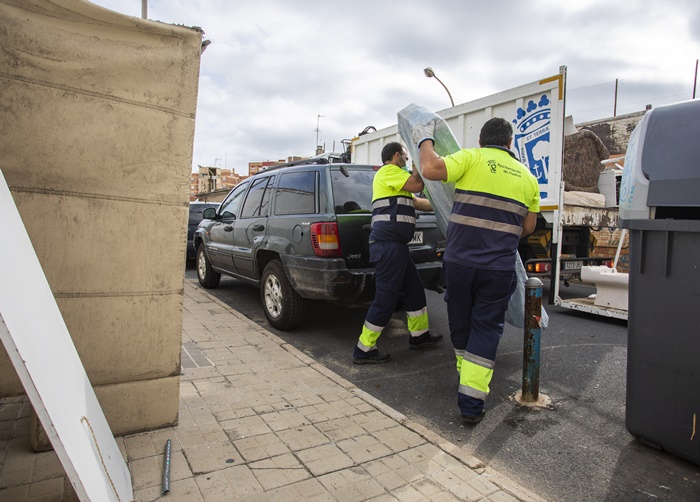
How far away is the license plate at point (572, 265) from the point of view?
6089 millimetres

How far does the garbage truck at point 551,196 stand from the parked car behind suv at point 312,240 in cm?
176

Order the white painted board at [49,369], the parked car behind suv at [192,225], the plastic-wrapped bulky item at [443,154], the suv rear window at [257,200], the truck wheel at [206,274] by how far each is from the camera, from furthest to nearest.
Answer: the parked car behind suv at [192,225]
the truck wheel at [206,274]
the suv rear window at [257,200]
the plastic-wrapped bulky item at [443,154]
the white painted board at [49,369]

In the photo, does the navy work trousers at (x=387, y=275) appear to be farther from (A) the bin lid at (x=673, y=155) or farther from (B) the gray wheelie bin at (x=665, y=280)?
(A) the bin lid at (x=673, y=155)

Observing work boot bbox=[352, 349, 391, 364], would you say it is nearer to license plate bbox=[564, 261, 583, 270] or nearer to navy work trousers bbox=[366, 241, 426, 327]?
navy work trousers bbox=[366, 241, 426, 327]

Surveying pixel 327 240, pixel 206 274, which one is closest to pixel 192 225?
pixel 206 274

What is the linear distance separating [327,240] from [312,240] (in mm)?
166

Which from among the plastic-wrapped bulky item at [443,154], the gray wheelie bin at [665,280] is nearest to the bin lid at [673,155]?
the gray wheelie bin at [665,280]

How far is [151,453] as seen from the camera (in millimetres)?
2494

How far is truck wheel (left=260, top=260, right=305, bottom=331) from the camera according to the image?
4.95m

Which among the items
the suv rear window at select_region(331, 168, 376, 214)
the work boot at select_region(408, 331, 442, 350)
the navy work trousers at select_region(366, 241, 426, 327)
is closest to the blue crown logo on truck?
the suv rear window at select_region(331, 168, 376, 214)

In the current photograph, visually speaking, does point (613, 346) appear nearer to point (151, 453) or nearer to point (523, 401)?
point (523, 401)

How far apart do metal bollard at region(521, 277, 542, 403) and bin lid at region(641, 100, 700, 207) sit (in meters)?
1.00

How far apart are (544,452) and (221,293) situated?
5.69 metres

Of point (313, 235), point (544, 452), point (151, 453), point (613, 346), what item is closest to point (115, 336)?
point (151, 453)
